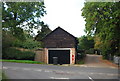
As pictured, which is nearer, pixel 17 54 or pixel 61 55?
pixel 61 55

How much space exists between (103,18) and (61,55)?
1140 cm

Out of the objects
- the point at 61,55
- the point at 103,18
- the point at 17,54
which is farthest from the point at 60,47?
the point at 103,18

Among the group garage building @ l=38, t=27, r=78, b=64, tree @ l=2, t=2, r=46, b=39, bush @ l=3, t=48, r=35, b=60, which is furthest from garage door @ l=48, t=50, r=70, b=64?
tree @ l=2, t=2, r=46, b=39

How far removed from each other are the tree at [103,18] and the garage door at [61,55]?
25.9ft

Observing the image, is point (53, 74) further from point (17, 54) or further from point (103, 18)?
point (17, 54)

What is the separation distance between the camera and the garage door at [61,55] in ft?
93.6

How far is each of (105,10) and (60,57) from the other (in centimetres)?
1180

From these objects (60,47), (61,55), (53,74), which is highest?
(60,47)

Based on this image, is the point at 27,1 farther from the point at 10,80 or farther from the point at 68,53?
the point at 68,53

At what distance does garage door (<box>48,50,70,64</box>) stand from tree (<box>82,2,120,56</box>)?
7891 mm

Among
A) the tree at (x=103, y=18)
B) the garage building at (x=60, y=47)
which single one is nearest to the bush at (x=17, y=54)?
the garage building at (x=60, y=47)

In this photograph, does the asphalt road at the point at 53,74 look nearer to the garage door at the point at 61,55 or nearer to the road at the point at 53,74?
the road at the point at 53,74

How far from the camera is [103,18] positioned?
1866 centimetres

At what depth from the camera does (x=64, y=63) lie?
28453 mm
